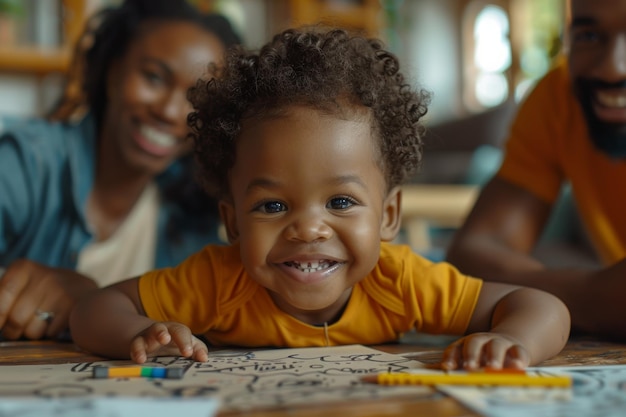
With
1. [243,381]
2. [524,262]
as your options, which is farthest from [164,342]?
[524,262]

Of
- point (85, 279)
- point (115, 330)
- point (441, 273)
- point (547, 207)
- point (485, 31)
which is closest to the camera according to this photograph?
point (115, 330)

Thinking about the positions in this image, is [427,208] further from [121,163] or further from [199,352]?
[199,352]

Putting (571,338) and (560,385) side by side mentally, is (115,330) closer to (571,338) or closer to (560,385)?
(560,385)

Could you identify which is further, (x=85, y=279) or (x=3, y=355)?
(x=85, y=279)

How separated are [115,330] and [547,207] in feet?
3.13

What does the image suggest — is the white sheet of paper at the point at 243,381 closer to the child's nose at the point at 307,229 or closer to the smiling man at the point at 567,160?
the child's nose at the point at 307,229

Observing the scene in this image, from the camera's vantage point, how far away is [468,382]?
2.26 feet

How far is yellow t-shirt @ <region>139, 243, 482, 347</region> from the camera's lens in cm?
99

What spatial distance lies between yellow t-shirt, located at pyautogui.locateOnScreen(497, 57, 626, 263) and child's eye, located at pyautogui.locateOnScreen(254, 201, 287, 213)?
726 mm

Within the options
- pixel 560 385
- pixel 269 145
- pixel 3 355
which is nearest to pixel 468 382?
pixel 560 385

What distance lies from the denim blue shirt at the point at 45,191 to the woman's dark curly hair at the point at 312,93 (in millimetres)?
642

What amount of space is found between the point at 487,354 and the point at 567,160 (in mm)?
846

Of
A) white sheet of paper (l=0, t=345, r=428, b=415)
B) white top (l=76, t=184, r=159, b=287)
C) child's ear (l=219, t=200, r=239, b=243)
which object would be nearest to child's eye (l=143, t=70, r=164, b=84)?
white top (l=76, t=184, r=159, b=287)

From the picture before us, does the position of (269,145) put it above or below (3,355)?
above
